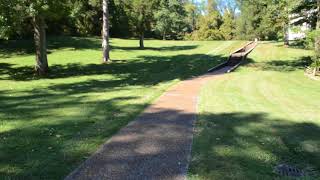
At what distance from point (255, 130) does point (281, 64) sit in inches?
948

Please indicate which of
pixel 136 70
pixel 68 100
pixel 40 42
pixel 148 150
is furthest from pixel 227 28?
pixel 148 150

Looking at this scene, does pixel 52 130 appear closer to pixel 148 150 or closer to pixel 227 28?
pixel 148 150

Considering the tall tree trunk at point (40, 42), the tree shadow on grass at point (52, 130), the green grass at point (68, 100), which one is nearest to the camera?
the tree shadow on grass at point (52, 130)

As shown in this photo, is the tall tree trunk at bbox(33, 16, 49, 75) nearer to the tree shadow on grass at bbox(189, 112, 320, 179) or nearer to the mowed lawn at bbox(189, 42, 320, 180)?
the mowed lawn at bbox(189, 42, 320, 180)

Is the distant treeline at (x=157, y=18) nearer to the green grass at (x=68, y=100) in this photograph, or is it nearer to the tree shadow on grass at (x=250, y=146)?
the green grass at (x=68, y=100)

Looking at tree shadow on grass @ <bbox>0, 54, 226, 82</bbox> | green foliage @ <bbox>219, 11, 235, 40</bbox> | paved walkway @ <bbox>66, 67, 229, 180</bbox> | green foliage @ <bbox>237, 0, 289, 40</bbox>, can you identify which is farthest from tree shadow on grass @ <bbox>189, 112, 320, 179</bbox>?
green foliage @ <bbox>219, 11, 235, 40</bbox>

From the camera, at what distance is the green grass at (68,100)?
778 cm

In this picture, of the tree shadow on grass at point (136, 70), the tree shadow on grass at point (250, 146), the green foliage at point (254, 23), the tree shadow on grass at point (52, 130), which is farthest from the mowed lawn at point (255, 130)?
the green foliage at point (254, 23)

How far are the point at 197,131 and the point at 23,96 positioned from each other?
780 cm

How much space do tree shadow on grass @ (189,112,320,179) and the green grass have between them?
6.62 ft

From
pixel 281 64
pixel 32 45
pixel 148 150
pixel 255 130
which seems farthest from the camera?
pixel 32 45

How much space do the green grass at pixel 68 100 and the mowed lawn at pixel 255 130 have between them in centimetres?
205

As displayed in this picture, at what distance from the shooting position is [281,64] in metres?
33.6

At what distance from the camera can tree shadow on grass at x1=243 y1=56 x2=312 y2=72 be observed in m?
30.8
